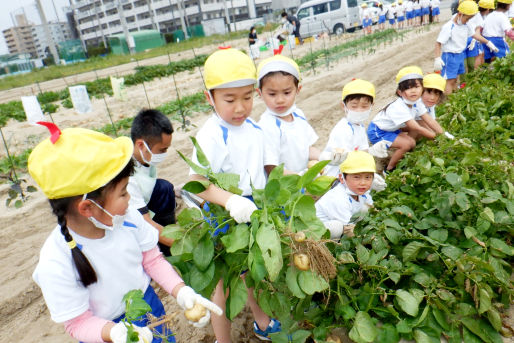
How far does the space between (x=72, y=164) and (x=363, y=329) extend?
5.02ft

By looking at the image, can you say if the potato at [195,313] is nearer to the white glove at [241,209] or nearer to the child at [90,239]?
the child at [90,239]

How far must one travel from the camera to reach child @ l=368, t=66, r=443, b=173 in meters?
3.77

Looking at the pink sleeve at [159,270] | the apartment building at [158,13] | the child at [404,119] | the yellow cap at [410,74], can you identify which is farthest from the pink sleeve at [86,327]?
the apartment building at [158,13]

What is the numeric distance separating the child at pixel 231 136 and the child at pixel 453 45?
482cm

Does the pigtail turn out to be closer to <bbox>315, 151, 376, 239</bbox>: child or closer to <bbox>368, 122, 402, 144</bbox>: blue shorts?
<bbox>315, 151, 376, 239</bbox>: child

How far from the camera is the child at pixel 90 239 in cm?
116

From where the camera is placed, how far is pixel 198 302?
134cm

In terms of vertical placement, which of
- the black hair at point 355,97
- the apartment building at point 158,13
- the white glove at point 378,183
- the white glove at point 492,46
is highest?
the apartment building at point 158,13

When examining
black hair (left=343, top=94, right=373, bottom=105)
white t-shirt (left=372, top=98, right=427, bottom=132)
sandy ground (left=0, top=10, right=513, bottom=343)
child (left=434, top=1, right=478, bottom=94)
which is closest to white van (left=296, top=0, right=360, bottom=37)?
sandy ground (left=0, top=10, right=513, bottom=343)

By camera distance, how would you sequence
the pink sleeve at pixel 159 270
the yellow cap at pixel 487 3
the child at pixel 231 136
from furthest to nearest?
the yellow cap at pixel 487 3 < the child at pixel 231 136 < the pink sleeve at pixel 159 270

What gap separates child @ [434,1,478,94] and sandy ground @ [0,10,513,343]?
0.95 metres

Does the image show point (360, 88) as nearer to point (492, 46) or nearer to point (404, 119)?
point (404, 119)

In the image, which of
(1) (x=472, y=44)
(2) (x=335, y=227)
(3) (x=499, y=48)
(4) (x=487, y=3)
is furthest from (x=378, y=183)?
(3) (x=499, y=48)

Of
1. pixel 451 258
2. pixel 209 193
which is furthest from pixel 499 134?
pixel 209 193
